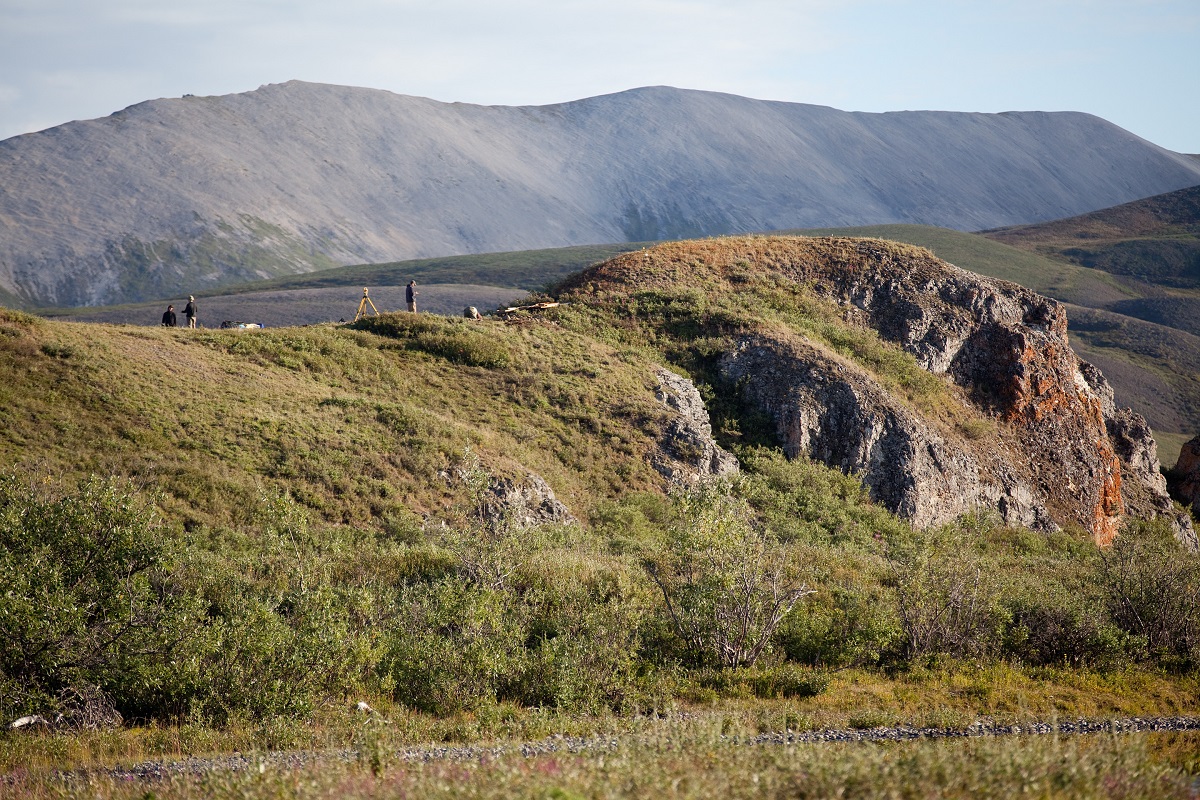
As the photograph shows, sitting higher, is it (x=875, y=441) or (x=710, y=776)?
(x=710, y=776)

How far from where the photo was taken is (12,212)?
143 metres

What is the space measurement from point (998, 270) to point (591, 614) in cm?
13219

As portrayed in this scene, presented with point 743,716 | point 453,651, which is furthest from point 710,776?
point 453,651

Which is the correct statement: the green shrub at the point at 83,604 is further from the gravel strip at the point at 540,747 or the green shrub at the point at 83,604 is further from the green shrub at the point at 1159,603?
the green shrub at the point at 1159,603

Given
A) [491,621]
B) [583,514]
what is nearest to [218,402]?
[583,514]

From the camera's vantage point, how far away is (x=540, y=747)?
38.9 ft

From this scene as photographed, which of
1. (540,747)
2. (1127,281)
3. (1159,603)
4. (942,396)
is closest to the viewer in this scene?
(540,747)

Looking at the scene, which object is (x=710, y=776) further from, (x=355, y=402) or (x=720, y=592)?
(x=355, y=402)

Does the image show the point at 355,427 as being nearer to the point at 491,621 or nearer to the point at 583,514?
the point at 583,514

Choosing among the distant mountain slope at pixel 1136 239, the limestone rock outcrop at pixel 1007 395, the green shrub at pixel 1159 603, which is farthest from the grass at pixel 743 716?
the distant mountain slope at pixel 1136 239

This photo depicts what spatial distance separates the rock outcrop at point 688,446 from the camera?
29422 millimetres

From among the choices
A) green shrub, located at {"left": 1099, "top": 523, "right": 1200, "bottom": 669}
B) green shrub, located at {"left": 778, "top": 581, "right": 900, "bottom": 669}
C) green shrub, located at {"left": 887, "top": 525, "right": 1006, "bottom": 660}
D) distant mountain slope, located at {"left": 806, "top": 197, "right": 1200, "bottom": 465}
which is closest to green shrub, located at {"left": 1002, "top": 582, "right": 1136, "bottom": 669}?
green shrub, located at {"left": 887, "top": 525, "right": 1006, "bottom": 660}

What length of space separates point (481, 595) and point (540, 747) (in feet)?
14.3

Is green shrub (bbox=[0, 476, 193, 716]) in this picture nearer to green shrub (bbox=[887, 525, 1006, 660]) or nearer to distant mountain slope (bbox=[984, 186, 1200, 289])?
green shrub (bbox=[887, 525, 1006, 660])
